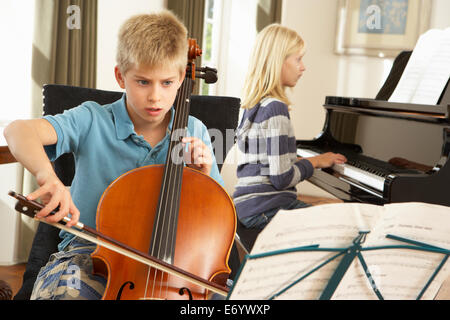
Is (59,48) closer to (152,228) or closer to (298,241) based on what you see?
(152,228)

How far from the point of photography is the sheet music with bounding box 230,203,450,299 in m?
0.63

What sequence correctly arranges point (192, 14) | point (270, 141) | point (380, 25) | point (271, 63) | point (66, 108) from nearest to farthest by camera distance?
point (66, 108) → point (270, 141) → point (271, 63) → point (192, 14) → point (380, 25)

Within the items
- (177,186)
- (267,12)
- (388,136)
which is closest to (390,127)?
(388,136)

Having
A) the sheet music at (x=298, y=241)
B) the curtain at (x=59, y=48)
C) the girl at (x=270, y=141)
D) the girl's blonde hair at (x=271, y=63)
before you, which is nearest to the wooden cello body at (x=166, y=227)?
the sheet music at (x=298, y=241)

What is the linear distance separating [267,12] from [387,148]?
2.60m

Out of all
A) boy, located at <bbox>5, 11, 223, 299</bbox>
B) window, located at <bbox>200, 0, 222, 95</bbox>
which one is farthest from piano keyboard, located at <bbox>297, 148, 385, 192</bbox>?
window, located at <bbox>200, 0, 222, 95</bbox>

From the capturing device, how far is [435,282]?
800mm

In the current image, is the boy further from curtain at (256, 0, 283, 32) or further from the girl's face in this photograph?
curtain at (256, 0, 283, 32)

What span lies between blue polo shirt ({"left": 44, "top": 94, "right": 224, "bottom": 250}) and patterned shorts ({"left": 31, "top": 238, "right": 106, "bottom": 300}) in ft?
0.32

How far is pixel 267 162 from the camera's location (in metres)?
2.12

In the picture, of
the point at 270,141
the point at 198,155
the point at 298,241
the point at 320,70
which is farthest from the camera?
the point at 320,70

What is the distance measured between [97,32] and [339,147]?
1.68m

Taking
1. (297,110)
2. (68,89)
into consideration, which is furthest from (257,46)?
(297,110)

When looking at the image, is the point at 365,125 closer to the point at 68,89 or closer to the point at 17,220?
the point at 68,89
